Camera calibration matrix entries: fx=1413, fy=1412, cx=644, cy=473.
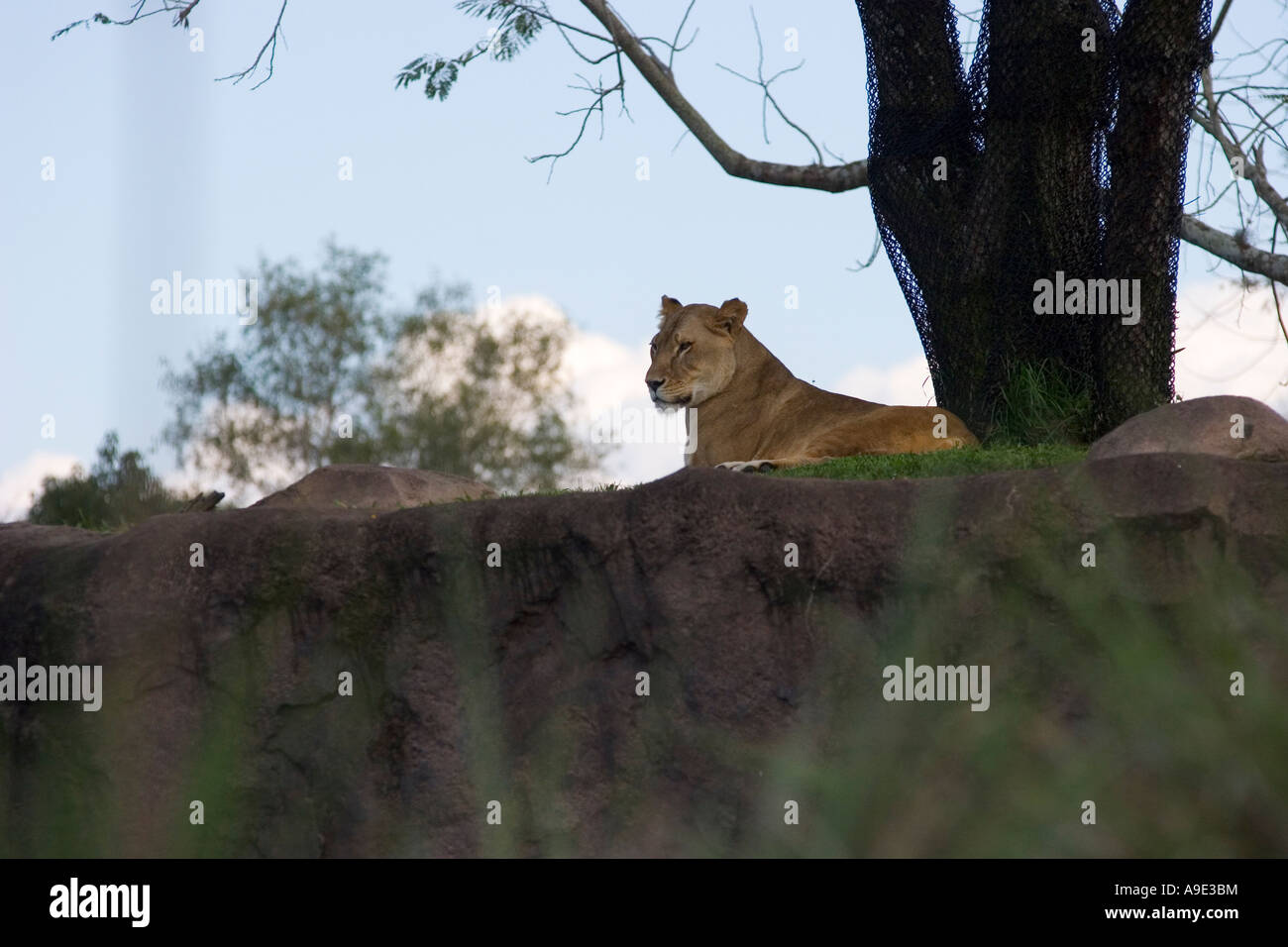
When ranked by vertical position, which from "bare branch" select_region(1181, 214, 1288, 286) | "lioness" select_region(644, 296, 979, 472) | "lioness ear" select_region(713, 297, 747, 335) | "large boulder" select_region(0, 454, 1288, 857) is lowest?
"large boulder" select_region(0, 454, 1288, 857)

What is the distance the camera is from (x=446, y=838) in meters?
5.74

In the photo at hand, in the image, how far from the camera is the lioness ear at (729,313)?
10.2 m

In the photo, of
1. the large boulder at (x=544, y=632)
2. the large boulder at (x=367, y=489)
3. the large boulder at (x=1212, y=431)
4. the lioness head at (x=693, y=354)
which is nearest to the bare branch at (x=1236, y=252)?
the lioness head at (x=693, y=354)

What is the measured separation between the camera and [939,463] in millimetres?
7805

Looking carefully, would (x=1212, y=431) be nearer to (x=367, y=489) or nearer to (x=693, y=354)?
(x=693, y=354)

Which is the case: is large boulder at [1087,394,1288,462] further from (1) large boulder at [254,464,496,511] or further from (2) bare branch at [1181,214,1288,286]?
(2) bare branch at [1181,214,1288,286]

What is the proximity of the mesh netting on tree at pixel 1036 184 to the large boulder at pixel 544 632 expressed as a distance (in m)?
4.57

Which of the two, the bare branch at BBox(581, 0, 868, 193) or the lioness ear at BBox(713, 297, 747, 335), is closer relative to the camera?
the lioness ear at BBox(713, 297, 747, 335)

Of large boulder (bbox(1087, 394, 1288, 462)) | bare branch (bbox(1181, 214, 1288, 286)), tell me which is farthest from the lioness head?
bare branch (bbox(1181, 214, 1288, 286))

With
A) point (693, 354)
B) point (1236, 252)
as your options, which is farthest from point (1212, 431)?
point (1236, 252)

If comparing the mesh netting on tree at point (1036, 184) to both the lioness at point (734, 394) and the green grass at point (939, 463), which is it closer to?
the lioness at point (734, 394)

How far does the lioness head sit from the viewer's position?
32.9 ft

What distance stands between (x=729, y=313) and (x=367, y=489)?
306 cm
